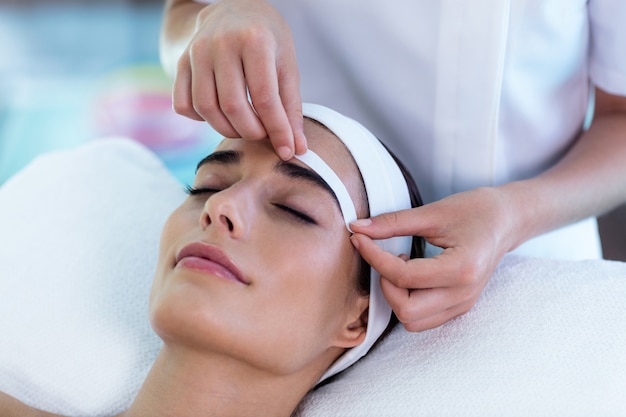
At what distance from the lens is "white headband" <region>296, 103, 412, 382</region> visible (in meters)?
1.23

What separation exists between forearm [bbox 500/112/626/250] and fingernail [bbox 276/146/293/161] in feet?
1.24

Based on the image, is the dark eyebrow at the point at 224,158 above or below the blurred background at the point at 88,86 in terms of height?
above

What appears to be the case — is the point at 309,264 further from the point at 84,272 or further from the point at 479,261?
the point at 84,272

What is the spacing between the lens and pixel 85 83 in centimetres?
365

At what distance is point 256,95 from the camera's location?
40.4 inches

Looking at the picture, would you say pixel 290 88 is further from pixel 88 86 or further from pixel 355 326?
pixel 88 86

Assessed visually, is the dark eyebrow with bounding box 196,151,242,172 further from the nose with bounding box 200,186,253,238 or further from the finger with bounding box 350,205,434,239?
the finger with bounding box 350,205,434,239

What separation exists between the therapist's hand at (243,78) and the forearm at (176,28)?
33cm

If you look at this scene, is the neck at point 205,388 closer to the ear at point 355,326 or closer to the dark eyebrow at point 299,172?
the ear at point 355,326

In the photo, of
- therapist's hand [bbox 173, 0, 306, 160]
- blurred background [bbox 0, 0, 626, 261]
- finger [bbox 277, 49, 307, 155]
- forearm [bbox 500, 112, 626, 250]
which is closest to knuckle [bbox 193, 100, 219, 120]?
therapist's hand [bbox 173, 0, 306, 160]

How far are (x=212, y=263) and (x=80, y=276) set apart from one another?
0.52 metres

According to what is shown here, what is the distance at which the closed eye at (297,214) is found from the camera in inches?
45.3

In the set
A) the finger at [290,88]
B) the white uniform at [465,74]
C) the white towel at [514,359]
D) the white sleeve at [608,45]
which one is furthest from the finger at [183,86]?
the white sleeve at [608,45]

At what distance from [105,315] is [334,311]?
0.49 meters
